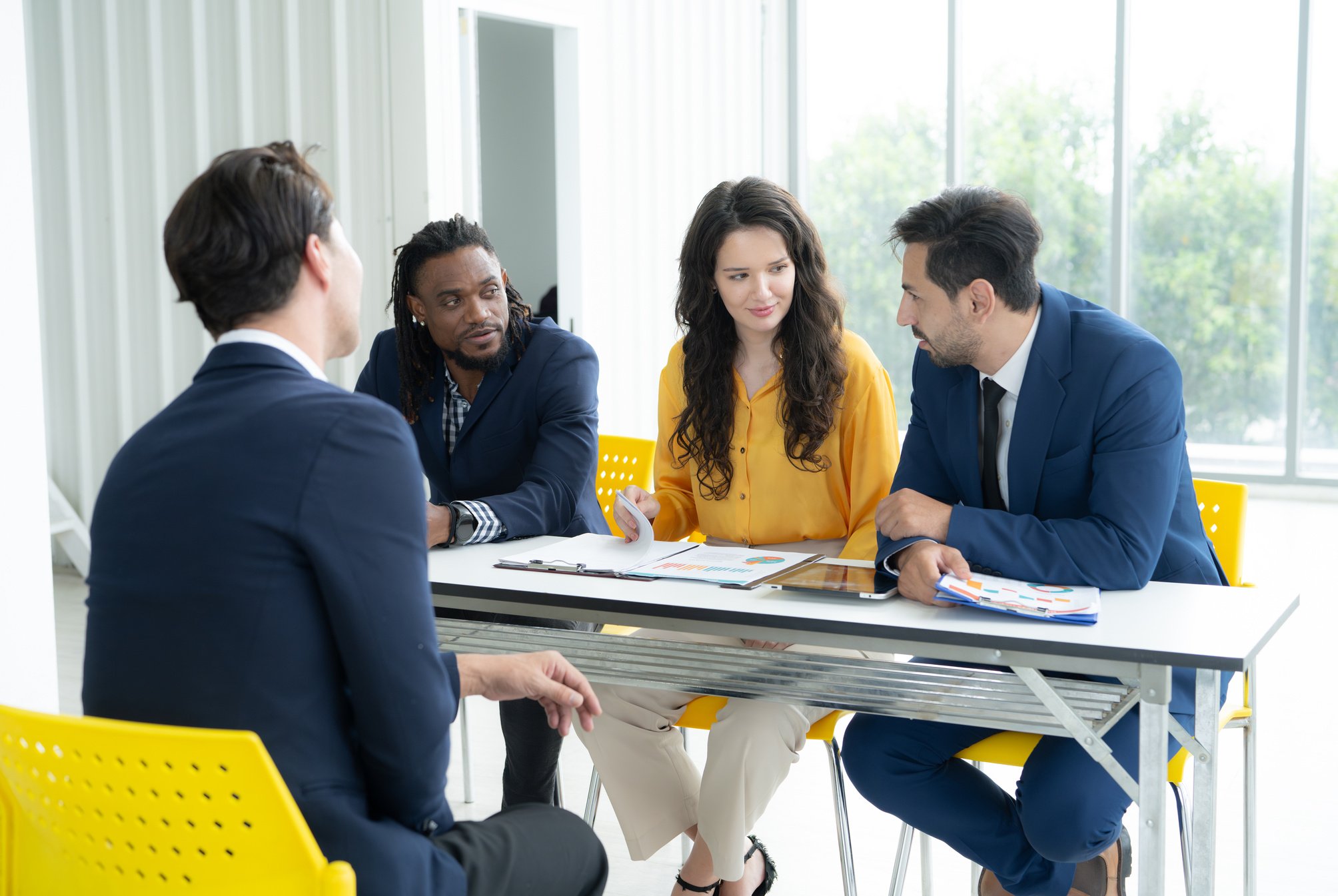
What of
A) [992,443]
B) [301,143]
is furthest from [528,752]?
[301,143]

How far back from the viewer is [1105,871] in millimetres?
2053

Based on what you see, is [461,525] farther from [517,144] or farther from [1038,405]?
[517,144]

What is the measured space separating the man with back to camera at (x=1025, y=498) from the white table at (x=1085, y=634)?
0.12 m

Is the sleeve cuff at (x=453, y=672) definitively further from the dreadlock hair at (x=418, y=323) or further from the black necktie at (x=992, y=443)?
the dreadlock hair at (x=418, y=323)

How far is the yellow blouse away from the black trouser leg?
21.9 inches

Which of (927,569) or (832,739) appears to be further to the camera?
(832,739)

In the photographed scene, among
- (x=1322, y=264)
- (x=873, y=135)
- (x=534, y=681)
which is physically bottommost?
(x=534, y=681)

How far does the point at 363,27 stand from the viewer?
4.80 meters

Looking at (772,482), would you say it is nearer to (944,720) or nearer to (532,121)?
(944,720)

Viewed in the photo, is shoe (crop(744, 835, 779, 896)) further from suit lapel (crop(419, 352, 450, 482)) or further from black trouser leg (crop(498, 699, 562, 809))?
suit lapel (crop(419, 352, 450, 482))

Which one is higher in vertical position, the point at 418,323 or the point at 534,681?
the point at 418,323

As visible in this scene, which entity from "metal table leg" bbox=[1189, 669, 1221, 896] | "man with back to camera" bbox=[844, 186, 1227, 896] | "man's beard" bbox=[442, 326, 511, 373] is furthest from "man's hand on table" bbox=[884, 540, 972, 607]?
"man's beard" bbox=[442, 326, 511, 373]

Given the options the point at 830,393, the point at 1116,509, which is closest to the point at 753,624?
the point at 1116,509

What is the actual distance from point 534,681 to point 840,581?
25.0 inches
